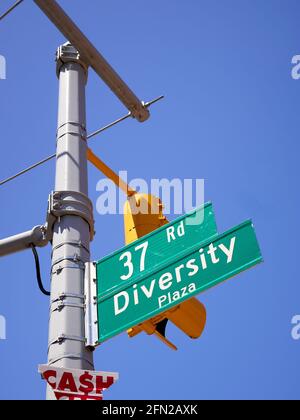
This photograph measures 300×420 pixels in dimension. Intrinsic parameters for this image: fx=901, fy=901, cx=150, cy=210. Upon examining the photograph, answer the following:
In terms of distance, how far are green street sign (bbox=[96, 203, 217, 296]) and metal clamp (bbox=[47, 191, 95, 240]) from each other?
1.77 ft

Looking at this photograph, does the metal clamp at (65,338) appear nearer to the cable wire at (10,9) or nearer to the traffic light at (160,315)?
the traffic light at (160,315)

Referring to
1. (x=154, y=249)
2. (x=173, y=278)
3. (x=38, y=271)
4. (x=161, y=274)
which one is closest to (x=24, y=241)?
(x=38, y=271)

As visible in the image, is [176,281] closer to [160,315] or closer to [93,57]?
[160,315]

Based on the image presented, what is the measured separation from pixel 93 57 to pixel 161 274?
255cm

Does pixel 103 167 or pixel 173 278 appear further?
pixel 103 167

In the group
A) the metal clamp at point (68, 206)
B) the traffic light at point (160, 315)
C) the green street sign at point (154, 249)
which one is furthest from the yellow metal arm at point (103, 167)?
the green street sign at point (154, 249)

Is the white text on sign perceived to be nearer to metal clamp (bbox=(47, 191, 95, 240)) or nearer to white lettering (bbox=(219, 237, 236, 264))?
white lettering (bbox=(219, 237, 236, 264))

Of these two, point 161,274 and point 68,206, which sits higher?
point 68,206

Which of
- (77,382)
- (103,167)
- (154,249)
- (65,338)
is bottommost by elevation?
(77,382)

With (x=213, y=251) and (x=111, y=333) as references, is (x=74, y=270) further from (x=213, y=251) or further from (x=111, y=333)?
(x=213, y=251)

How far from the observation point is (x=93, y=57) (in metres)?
8.10

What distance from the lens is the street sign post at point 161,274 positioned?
6.18 meters

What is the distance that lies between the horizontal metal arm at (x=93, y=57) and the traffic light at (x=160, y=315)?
1.03 m
